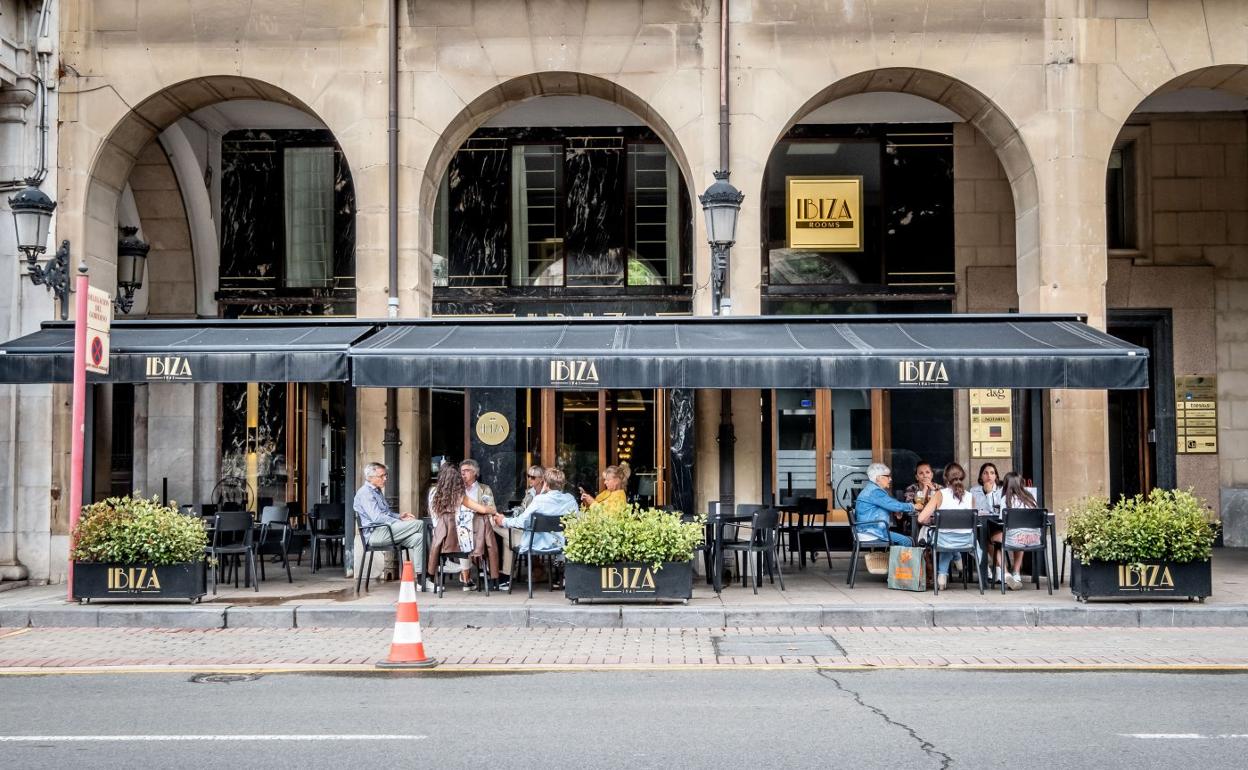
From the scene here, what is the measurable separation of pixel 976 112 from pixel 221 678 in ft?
36.8

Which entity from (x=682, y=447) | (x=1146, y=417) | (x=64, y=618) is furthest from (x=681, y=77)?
(x=1146, y=417)

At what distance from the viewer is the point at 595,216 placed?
18.1 metres

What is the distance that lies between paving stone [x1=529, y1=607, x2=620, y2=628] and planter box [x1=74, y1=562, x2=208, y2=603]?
3.46 m

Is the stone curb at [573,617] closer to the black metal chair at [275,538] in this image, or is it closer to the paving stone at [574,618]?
the paving stone at [574,618]

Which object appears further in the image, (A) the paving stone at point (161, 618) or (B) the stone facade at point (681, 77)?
(B) the stone facade at point (681, 77)

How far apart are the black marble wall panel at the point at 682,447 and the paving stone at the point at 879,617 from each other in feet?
17.8

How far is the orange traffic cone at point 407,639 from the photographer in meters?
8.79

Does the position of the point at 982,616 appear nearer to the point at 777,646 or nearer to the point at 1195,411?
the point at 777,646

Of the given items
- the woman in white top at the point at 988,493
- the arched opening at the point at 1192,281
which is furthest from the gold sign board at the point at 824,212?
the woman in white top at the point at 988,493

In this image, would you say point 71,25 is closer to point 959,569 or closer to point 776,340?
point 776,340

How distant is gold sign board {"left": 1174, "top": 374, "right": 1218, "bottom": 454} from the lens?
58.2 ft

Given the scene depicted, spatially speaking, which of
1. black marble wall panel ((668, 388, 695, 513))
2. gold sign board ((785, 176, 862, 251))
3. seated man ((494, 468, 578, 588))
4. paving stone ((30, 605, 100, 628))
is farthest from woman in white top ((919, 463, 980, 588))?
paving stone ((30, 605, 100, 628))

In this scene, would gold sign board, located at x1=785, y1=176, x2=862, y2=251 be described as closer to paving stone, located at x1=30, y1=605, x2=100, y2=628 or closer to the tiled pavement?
the tiled pavement

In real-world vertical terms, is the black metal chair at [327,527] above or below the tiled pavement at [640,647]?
above
